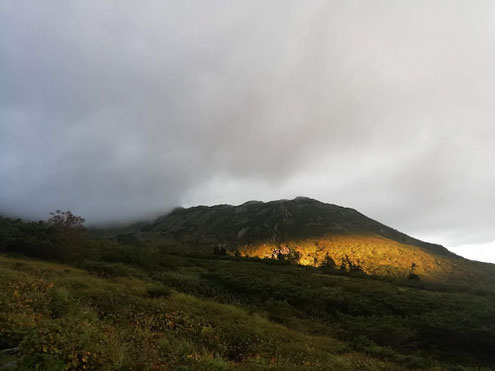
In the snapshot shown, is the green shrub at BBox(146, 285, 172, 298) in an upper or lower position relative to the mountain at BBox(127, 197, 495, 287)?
lower

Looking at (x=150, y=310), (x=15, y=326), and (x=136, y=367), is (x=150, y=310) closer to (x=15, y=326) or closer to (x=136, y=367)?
(x=15, y=326)

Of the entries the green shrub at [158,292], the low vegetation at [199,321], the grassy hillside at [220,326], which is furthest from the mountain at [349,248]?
the green shrub at [158,292]

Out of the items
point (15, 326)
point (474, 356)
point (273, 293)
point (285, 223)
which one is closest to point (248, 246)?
point (285, 223)

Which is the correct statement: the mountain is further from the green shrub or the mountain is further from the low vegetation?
the green shrub

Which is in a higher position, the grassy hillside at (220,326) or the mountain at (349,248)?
the mountain at (349,248)

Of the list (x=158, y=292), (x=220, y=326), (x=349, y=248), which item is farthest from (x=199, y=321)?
(x=349, y=248)

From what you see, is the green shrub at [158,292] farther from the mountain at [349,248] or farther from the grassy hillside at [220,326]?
the mountain at [349,248]

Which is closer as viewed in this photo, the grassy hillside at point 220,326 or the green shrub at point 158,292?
the grassy hillside at point 220,326

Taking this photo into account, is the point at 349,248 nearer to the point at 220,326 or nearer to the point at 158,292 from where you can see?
the point at 158,292

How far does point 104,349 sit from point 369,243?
438ft

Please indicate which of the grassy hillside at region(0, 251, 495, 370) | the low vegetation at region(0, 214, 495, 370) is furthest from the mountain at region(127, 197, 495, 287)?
the grassy hillside at region(0, 251, 495, 370)

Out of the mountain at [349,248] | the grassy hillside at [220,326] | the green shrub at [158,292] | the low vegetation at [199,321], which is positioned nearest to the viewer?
the grassy hillside at [220,326]

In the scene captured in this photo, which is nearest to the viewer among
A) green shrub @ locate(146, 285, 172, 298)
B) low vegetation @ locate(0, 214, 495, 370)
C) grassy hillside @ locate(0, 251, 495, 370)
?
grassy hillside @ locate(0, 251, 495, 370)

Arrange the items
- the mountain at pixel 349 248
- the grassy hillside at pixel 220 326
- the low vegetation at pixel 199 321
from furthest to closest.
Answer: the mountain at pixel 349 248
the low vegetation at pixel 199 321
the grassy hillside at pixel 220 326
